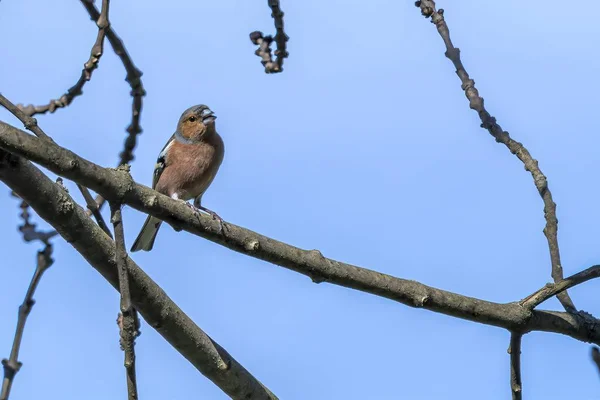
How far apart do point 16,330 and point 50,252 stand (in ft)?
1.53

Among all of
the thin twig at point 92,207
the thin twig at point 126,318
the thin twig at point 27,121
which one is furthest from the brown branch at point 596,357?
the thin twig at point 27,121

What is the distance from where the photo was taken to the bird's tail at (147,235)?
8.95 metres

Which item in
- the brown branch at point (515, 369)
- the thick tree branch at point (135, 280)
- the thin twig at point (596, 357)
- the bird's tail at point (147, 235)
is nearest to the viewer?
the thin twig at point (596, 357)

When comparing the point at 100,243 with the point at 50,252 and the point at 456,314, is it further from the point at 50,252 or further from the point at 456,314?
the point at 456,314

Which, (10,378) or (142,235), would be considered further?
(142,235)

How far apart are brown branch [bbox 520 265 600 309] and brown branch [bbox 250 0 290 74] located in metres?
1.84

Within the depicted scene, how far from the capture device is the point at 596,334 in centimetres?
506

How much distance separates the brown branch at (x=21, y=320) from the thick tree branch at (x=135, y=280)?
1.12 ft

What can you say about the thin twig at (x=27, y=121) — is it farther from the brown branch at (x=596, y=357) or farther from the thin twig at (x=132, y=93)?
the brown branch at (x=596, y=357)

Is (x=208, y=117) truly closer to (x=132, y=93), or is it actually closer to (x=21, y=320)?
(x=132, y=93)

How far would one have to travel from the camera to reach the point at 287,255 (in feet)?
14.7

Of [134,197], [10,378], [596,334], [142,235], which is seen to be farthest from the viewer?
[142,235]

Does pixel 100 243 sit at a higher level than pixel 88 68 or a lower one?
lower

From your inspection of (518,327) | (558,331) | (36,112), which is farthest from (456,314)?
(36,112)
